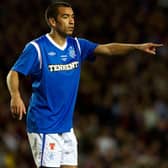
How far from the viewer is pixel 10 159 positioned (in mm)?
10453

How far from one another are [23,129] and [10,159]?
30.0 inches

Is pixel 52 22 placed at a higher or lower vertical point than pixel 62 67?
higher

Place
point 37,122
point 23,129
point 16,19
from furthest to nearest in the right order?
1. point 16,19
2. point 23,129
3. point 37,122

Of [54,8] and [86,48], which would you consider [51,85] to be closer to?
[86,48]

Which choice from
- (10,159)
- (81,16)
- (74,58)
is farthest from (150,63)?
(74,58)

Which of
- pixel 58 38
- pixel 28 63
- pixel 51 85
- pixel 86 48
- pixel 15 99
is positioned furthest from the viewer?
pixel 86 48

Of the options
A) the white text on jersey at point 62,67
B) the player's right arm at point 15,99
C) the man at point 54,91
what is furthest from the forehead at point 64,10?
the player's right arm at point 15,99

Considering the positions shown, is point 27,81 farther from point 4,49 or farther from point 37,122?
point 37,122

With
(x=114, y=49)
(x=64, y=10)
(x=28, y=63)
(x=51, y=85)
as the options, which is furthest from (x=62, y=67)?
(x=114, y=49)

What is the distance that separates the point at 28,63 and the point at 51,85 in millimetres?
281

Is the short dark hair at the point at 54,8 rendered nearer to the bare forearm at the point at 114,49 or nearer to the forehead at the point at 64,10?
the forehead at the point at 64,10

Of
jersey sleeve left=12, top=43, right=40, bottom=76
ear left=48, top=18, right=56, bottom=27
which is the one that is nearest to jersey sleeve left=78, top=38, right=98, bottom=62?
ear left=48, top=18, right=56, bottom=27

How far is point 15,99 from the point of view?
6.15 meters

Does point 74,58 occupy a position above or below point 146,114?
above
